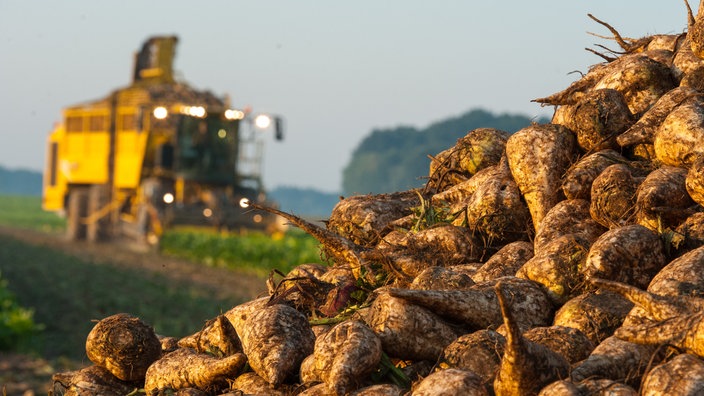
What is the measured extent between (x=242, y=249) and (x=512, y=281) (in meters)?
27.5

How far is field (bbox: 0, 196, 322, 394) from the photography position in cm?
1900

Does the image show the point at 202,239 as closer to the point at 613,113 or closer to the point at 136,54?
the point at 136,54

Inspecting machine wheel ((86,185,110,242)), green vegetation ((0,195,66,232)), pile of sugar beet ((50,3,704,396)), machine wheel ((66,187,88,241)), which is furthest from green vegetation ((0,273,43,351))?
green vegetation ((0,195,66,232))

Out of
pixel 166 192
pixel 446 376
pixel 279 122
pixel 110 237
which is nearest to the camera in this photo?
pixel 446 376

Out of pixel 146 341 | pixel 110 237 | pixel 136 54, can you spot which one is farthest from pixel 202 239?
pixel 146 341

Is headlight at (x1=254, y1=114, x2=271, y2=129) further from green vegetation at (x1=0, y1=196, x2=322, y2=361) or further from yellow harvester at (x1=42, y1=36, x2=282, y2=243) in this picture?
green vegetation at (x1=0, y1=196, x2=322, y2=361)

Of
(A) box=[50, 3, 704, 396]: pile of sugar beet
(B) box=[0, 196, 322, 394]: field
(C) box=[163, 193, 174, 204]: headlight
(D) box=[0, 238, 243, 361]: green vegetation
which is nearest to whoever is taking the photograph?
(A) box=[50, 3, 704, 396]: pile of sugar beet

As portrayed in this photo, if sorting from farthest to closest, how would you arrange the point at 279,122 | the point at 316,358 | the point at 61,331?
1. the point at 279,122
2. the point at 61,331
3. the point at 316,358

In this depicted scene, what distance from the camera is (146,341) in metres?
5.64

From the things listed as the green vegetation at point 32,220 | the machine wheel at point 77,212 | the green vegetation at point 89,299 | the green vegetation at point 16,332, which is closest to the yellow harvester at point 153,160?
the machine wheel at point 77,212

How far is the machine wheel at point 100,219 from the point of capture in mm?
36938

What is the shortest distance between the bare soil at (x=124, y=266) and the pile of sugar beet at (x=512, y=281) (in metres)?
8.27

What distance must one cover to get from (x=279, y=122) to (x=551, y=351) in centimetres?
2655

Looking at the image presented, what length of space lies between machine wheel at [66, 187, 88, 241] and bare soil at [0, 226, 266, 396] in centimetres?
50
